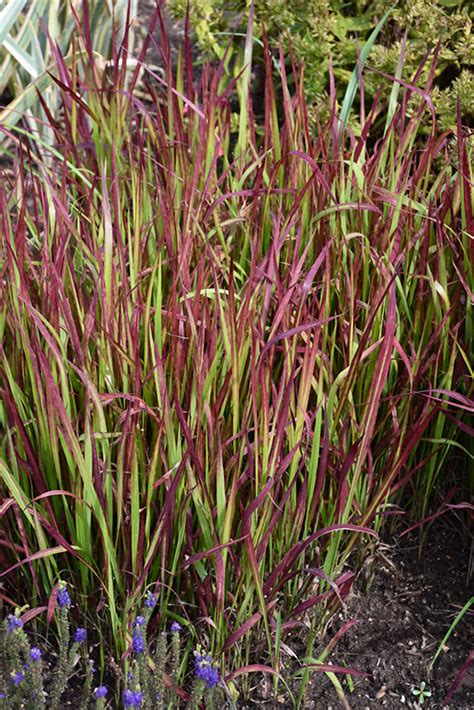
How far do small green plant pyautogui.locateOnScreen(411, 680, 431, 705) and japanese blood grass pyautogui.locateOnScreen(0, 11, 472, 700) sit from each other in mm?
197

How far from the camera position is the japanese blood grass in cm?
138

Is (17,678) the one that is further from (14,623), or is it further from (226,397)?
(226,397)

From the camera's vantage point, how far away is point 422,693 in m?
1.51

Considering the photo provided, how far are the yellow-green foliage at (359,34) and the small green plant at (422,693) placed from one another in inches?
49.1

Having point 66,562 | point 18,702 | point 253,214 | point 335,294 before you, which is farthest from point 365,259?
point 18,702

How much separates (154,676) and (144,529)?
226 millimetres

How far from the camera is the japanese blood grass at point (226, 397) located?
1.38m

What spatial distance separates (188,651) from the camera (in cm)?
144

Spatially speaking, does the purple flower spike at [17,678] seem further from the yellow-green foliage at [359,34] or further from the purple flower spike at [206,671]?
the yellow-green foliage at [359,34]

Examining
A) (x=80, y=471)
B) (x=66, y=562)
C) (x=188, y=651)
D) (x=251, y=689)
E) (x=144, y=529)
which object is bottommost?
(x=251, y=689)

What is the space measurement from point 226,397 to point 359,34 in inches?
57.4

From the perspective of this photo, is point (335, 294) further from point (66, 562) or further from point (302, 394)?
point (66, 562)

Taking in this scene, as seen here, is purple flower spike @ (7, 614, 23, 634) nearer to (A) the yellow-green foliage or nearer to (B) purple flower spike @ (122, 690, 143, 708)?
(B) purple flower spike @ (122, 690, 143, 708)

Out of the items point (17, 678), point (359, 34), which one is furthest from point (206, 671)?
point (359, 34)
